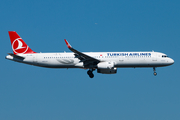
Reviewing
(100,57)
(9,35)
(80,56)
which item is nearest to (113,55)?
(100,57)

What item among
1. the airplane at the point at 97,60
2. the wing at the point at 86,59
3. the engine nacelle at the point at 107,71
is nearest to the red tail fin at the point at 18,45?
the airplane at the point at 97,60

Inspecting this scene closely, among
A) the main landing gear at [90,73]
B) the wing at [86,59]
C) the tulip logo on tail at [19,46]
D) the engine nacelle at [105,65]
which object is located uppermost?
the tulip logo on tail at [19,46]

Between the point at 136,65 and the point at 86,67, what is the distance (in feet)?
27.6

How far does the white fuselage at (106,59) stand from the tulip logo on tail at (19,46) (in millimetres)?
2442

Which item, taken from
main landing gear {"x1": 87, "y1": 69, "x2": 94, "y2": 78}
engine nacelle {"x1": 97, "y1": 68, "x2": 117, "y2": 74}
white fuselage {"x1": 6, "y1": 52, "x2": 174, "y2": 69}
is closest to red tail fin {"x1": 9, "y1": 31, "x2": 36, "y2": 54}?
white fuselage {"x1": 6, "y1": 52, "x2": 174, "y2": 69}

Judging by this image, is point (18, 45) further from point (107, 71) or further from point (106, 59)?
point (107, 71)

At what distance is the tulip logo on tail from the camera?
61.9 metres

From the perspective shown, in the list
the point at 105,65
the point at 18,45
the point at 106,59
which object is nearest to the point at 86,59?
the point at 105,65

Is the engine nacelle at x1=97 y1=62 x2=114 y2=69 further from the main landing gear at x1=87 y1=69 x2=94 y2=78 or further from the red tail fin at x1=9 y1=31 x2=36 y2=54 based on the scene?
the red tail fin at x1=9 y1=31 x2=36 y2=54

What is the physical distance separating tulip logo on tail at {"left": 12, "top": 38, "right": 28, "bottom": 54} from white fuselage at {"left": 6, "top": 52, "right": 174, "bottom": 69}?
244cm

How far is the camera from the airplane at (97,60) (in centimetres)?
5669

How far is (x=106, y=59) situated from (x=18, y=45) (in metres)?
16.7

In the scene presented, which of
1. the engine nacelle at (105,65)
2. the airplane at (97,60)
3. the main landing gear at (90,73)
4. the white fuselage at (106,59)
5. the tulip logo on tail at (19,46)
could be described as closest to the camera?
the engine nacelle at (105,65)

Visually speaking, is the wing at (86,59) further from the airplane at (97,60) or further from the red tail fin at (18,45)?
the red tail fin at (18,45)
